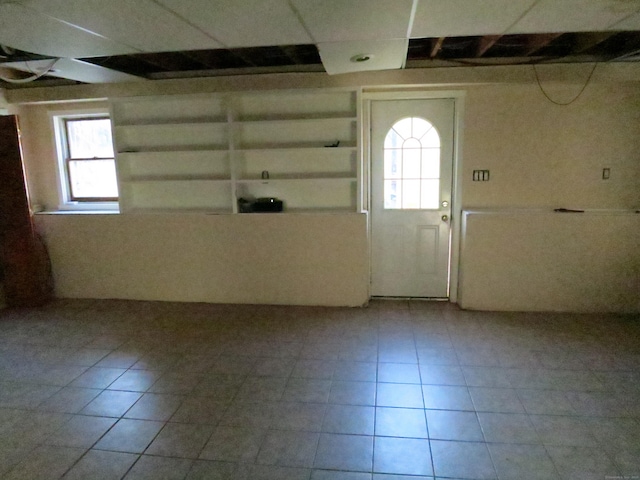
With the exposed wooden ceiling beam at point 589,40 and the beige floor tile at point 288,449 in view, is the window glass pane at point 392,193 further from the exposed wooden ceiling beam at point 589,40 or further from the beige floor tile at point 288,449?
the beige floor tile at point 288,449

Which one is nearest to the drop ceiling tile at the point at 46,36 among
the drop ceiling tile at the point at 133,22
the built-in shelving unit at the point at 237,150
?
the drop ceiling tile at the point at 133,22

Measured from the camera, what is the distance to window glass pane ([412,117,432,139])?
438 centimetres

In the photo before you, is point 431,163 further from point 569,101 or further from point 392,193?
point 569,101

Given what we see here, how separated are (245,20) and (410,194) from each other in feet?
8.54

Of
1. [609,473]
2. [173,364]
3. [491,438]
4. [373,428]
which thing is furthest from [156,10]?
[609,473]

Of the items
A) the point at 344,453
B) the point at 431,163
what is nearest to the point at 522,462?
the point at 344,453

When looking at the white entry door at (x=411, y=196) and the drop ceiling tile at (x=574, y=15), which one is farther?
the white entry door at (x=411, y=196)

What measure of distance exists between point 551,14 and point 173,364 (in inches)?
140

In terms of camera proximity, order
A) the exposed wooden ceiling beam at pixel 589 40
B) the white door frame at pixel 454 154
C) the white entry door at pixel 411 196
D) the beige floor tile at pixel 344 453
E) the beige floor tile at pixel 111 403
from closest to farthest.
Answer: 1. the beige floor tile at pixel 344 453
2. the beige floor tile at pixel 111 403
3. the exposed wooden ceiling beam at pixel 589 40
4. the white door frame at pixel 454 154
5. the white entry door at pixel 411 196

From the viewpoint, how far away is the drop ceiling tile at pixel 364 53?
9.78ft

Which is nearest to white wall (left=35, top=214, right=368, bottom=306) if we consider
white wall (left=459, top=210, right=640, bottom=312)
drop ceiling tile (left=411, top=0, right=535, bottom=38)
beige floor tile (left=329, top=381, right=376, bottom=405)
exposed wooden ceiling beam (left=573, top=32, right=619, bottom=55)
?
white wall (left=459, top=210, right=640, bottom=312)

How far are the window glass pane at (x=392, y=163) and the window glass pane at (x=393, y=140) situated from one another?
2.1 inches

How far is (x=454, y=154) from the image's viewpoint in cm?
437

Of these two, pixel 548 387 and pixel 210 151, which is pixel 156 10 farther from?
pixel 548 387
